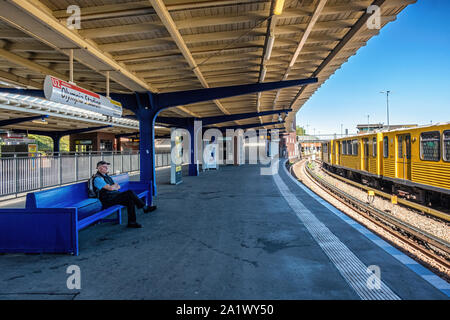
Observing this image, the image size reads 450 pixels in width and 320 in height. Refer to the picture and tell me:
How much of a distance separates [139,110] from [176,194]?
11.5ft

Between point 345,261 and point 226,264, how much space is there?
5.51 ft

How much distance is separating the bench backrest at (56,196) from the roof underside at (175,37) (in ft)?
9.46

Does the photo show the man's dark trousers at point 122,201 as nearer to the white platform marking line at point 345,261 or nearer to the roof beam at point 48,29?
the roof beam at point 48,29

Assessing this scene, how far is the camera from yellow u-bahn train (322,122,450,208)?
25.2 feet

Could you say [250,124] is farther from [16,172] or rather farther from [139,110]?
[16,172]

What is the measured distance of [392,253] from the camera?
420 centimetres

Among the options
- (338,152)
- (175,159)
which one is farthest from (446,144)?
(338,152)

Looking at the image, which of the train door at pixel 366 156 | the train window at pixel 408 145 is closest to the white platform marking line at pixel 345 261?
the train window at pixel 408 145

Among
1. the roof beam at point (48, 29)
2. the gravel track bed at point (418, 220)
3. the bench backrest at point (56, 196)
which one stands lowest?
the gravel track bed at point (418, 220)

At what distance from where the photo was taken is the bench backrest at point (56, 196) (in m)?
4.49
